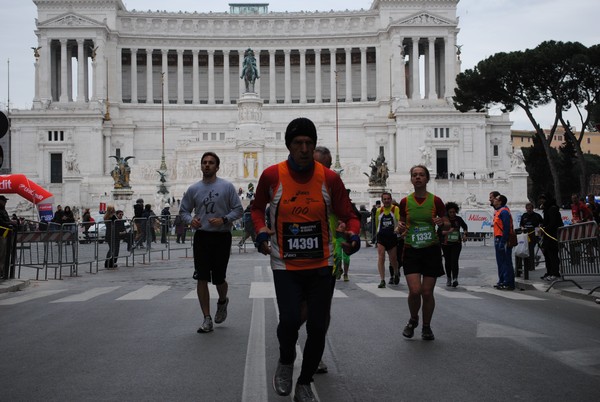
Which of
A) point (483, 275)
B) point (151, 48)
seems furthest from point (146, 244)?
point (151, 48)

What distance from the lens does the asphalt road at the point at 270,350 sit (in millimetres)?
6801

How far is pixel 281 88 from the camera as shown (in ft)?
328

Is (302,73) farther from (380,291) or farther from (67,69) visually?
(380,291)

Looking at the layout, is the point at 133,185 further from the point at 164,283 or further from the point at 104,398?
the point at 104,398

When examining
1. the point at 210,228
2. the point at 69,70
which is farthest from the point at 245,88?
the point at 210,228

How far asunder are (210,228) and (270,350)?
2104 mm

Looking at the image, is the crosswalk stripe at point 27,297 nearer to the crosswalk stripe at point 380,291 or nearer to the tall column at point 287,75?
the crosswalk stripe at point 380,291

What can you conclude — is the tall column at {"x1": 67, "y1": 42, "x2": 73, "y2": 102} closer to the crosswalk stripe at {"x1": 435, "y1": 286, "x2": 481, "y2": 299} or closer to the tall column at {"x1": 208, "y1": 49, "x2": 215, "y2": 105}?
the tall column at {"x1": 208, "y1": 49, "x2": 215, "y2": 105}

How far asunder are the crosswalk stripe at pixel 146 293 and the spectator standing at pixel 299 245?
26.4 ft

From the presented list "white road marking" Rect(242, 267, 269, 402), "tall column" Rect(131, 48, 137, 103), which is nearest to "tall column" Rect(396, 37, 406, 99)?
"tall column" Rect(131, 48, 137, 103)

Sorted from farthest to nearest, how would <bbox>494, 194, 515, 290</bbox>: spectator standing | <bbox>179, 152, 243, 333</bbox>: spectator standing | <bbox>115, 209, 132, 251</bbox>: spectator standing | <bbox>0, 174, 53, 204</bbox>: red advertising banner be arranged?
<bbox>0, 174, 53, 204</bbox>: red advertising banner → <bbox>115, 209, 132, 251</bbox>: spectator standing → <bbox>494, 194, 515, 290</bbox>: spectator standing → <bbox>179, 152, 243, 333</bbox>: spectator standing

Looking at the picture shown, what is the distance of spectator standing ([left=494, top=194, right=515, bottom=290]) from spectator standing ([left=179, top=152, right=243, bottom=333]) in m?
7.61

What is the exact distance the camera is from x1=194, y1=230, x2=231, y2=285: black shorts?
10.1 metres

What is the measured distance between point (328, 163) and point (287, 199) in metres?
2.35
